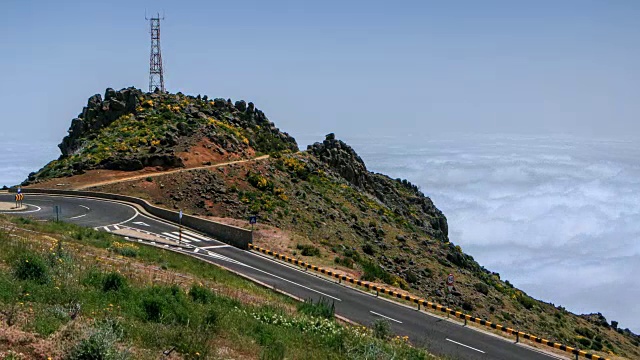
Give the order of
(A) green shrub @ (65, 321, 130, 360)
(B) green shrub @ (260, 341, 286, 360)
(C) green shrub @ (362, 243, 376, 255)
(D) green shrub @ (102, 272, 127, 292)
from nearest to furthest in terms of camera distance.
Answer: (A) green shrub @ (65, 321, 130, 360) → (B) green shrub @ (260, 341, 286, 360) → (D) green shrub @ (102, 272, 127, 292) → (C) green shrub @ (362, 243, 376, 255)

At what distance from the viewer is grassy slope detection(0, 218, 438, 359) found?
11.0 meters

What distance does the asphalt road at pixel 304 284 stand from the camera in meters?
20.2

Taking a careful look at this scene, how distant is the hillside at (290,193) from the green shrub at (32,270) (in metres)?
20.2

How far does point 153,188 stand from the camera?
46.5 meters

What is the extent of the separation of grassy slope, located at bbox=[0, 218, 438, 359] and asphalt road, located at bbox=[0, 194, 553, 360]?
4.13m

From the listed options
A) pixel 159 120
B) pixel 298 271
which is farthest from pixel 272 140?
pixel 298 271

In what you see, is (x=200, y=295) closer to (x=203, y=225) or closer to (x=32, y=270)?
(x=32, y=270)

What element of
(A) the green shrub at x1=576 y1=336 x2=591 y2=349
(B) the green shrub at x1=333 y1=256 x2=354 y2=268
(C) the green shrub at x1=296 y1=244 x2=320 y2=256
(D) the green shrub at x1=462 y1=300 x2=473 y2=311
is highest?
(C) the green shrub at x1=296 y1=244 x2=320 y2=256

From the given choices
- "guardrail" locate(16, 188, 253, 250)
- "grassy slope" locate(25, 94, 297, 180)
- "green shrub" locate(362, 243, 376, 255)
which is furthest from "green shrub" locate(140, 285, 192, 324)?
"grassy slope" locate(25, 94, 297, 180)

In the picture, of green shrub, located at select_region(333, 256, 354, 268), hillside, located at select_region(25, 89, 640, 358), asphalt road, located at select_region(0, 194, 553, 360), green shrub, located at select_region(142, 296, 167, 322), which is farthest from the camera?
hillside, located at select_region(25, 89, 640, 358)

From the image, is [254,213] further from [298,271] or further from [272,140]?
[272,140]

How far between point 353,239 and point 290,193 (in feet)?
28.5

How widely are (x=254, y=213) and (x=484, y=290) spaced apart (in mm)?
17738

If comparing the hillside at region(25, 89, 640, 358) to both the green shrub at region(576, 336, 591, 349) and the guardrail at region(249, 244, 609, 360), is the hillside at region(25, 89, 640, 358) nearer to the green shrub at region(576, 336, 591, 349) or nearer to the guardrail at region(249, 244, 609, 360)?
the green shrub at region(576, 336, 591, 349)
